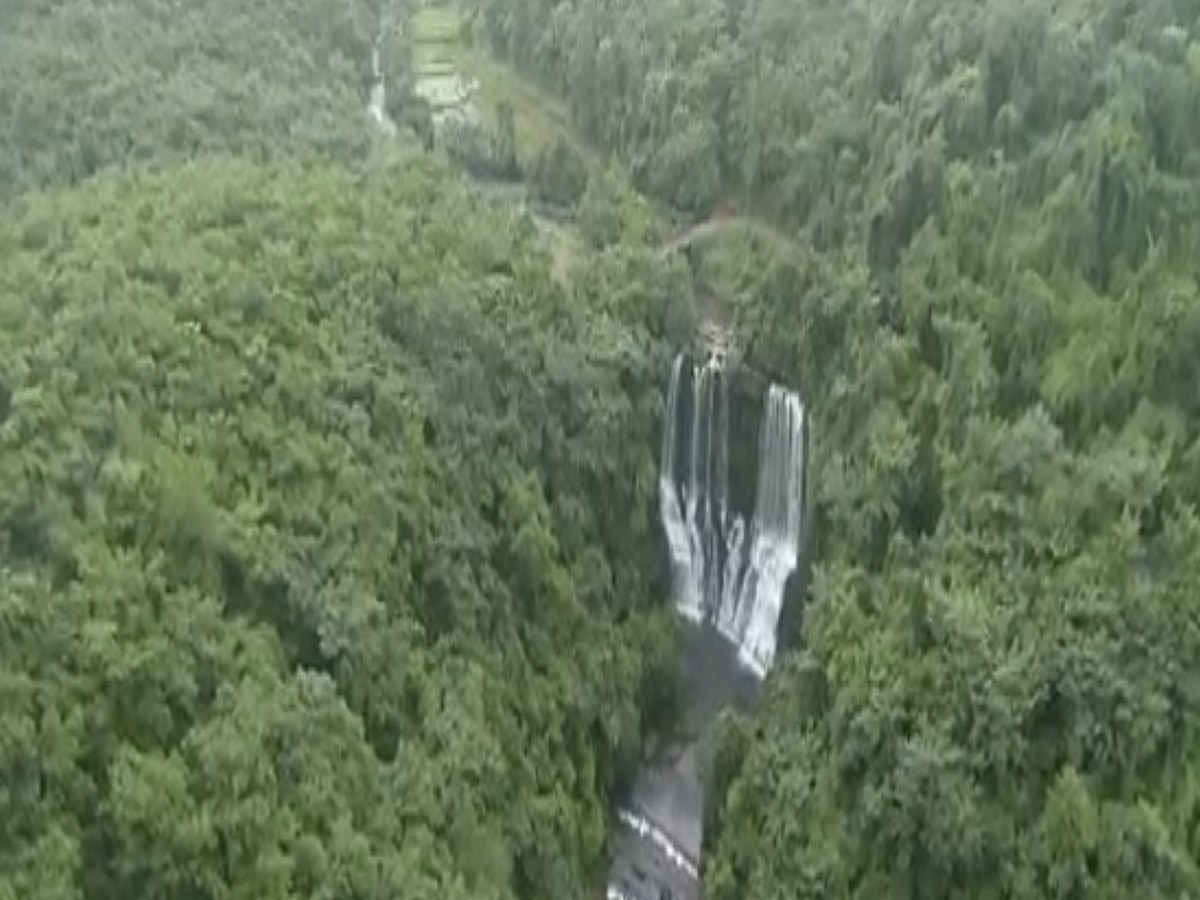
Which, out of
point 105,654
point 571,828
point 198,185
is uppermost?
point 198,185

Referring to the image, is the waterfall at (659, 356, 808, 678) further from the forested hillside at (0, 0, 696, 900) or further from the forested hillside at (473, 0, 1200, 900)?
the forested hillside at (473, 0, 1200, 900)

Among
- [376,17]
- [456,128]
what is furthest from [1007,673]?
[376,17]

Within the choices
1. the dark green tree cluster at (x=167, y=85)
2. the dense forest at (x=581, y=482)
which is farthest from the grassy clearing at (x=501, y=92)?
the dense forest at (x=581, y=482)

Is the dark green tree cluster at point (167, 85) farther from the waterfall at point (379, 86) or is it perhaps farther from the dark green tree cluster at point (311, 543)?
the dark green tree cluster at point (311, 543)

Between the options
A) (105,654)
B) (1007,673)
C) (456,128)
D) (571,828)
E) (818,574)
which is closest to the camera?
(105,654)

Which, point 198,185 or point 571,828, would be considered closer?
point 571,828

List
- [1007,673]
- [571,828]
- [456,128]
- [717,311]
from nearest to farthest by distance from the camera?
[1007,673] → [571,828] → [717,311] → [456,128]

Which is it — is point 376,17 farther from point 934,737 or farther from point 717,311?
point 934,737

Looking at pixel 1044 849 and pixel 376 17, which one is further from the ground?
pixel 376 17
